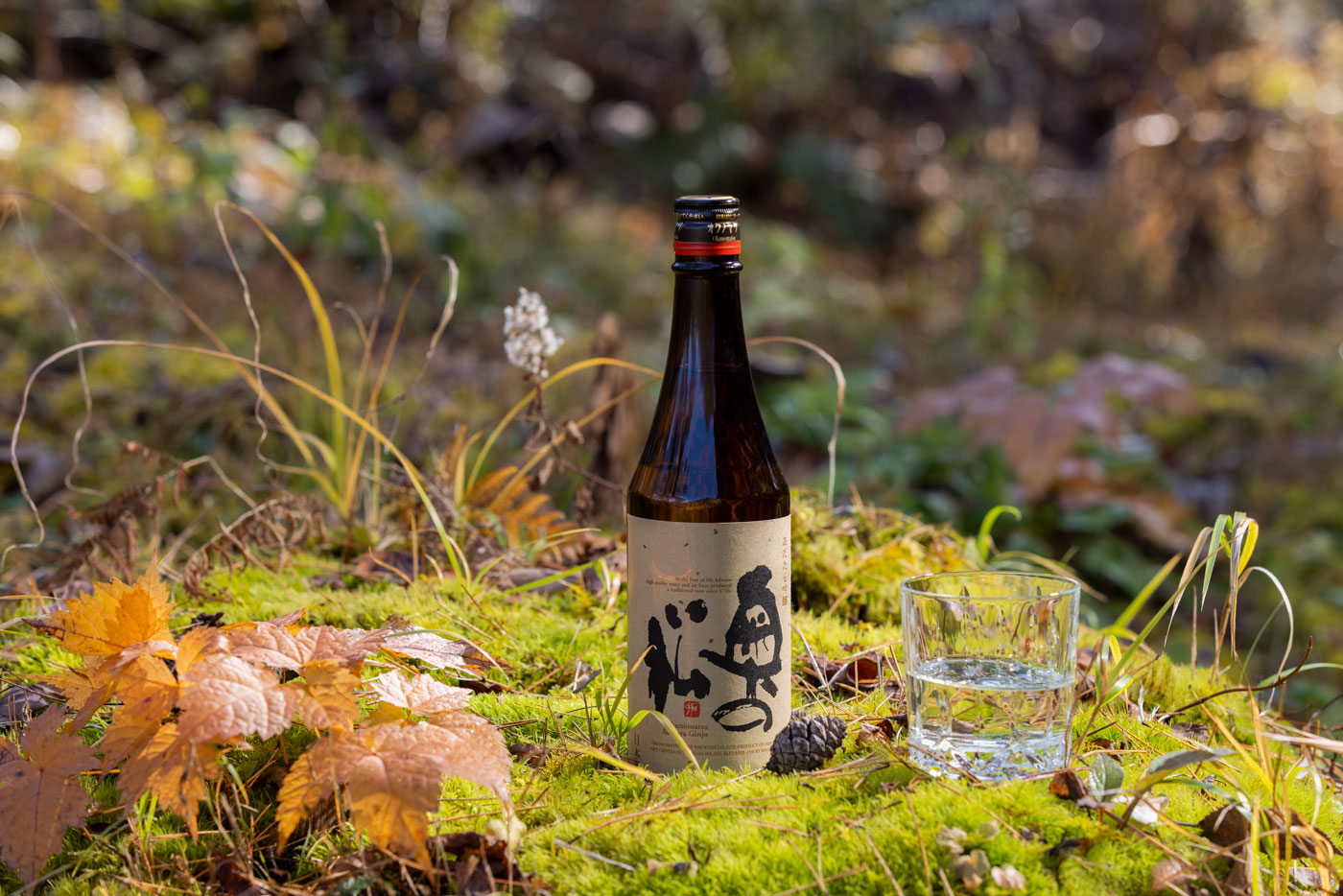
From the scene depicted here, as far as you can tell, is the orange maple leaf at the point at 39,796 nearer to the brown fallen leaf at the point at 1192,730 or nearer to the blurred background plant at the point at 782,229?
the blurred background plant at the point at 782,229

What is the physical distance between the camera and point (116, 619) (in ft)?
4.47

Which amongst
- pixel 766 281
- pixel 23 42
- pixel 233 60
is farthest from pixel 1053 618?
pixel 23 42

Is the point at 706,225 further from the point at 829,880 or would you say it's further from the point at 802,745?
the point at 829,880

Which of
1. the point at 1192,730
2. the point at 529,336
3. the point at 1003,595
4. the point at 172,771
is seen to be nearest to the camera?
the point at 172,771

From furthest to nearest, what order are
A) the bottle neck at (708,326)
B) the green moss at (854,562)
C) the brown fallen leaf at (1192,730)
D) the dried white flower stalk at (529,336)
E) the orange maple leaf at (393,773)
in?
the green moss at (854,562) → the dried white flower stalk at (529,336) → the brown fallen leaf at (1192,730) → the bottle neck at (708,326) → the orange maple leaf at (393,773)

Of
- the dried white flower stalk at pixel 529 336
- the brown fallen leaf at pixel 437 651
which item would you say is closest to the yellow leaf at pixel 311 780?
the brown fallen leaf at pixel 437 651

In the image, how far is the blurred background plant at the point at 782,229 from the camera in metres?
4.25

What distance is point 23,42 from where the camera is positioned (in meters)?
9.88

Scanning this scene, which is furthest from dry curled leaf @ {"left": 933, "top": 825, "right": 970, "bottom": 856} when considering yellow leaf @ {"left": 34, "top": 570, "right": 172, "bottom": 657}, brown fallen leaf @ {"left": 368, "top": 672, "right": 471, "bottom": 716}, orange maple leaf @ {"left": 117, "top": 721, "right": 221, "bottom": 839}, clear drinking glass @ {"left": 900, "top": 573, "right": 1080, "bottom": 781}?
yellow leaf @ {"left": 34, "top": 570, "right": 172, "bottom": 657}

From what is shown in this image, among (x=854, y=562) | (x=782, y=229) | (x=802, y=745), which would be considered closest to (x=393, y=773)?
(x=802, y=745)

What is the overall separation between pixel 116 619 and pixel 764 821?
0.90 metres

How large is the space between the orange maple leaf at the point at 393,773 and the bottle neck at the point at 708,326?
673 mm

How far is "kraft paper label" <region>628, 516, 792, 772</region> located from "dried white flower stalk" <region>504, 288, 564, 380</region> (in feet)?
2.41

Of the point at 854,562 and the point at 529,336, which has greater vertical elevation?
the point at 529,336
